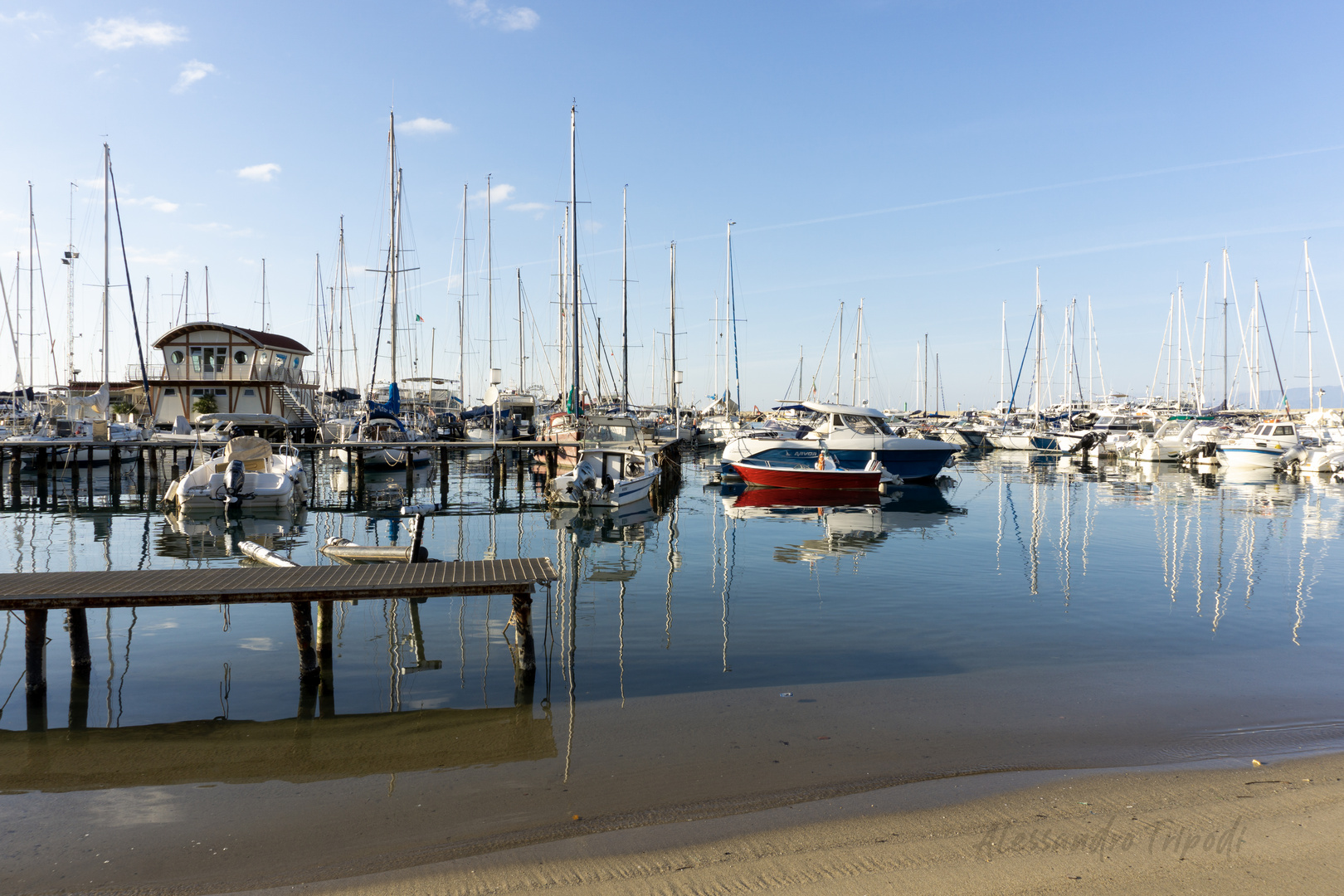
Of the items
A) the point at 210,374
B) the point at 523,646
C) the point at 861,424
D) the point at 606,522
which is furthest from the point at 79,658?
the point at 210,374

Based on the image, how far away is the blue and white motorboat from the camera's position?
122ft

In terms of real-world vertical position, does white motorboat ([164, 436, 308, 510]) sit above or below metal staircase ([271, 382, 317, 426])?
below

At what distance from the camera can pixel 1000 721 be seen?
8.73 metres

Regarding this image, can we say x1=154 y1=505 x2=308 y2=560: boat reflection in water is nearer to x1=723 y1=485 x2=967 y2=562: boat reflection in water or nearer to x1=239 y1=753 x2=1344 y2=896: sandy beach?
x1=723 y1=485 x2=967 y2=562: boat reflection in water

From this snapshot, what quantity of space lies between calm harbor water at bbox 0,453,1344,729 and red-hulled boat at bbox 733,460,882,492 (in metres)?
3.49

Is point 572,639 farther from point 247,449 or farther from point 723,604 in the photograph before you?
point 247,449

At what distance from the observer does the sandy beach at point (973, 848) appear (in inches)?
212

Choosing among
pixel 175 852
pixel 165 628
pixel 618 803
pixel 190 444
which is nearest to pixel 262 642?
pixel 165 628

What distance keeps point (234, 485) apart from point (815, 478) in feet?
69.5

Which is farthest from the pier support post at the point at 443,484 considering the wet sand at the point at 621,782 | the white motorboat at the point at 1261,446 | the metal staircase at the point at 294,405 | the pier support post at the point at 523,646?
the white motorboat at the point at 1261,446

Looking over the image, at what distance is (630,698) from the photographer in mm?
9445

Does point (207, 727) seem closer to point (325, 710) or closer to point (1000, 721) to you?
point (325, 710)

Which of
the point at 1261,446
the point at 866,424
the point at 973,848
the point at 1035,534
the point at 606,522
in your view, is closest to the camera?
the point at 973,848

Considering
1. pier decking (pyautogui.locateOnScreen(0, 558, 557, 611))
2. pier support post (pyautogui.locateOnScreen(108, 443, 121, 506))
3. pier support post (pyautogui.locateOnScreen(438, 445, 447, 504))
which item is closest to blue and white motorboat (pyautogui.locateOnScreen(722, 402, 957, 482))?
pier support post (pyautogui.locateOnScreen(438, 445, 447, 504))
